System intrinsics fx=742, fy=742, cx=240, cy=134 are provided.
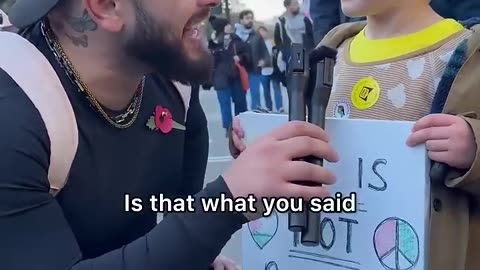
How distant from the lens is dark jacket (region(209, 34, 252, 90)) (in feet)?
23.9

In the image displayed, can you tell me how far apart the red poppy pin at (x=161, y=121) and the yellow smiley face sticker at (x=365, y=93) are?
0.34 metres

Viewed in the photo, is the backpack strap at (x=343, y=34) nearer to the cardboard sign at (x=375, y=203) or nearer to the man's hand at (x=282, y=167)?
the cardboard sign at (x=375, y=203)

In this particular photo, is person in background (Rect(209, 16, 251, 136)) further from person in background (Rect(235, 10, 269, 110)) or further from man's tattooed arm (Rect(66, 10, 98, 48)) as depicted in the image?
man's tattooed arm (Rect(66, 10, 98, 48))

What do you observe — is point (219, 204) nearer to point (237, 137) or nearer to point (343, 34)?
point (237, 137)

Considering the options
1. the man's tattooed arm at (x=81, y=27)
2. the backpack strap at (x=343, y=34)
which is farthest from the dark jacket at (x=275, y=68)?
the man's tattooed arm at (x=81, y=27)

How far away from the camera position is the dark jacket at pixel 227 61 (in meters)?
7.28

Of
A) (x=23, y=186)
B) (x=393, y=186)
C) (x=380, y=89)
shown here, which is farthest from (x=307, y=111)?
(x=23, y=186)

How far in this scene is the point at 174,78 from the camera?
1.28m

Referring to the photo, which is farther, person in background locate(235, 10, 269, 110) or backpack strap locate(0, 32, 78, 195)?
person in background locate(235, 10, 269, 110)

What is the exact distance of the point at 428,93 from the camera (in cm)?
122

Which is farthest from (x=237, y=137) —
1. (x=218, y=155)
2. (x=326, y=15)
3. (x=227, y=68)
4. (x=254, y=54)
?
(x=254, y=54)

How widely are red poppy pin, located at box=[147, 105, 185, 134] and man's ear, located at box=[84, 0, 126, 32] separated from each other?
0.21m

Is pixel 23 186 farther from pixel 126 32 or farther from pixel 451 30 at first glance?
pixel 451 30

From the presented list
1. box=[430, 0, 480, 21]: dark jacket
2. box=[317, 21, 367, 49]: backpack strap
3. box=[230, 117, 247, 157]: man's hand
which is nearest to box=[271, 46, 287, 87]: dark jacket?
box=[430, 0, 480, 21]: dark jacket
